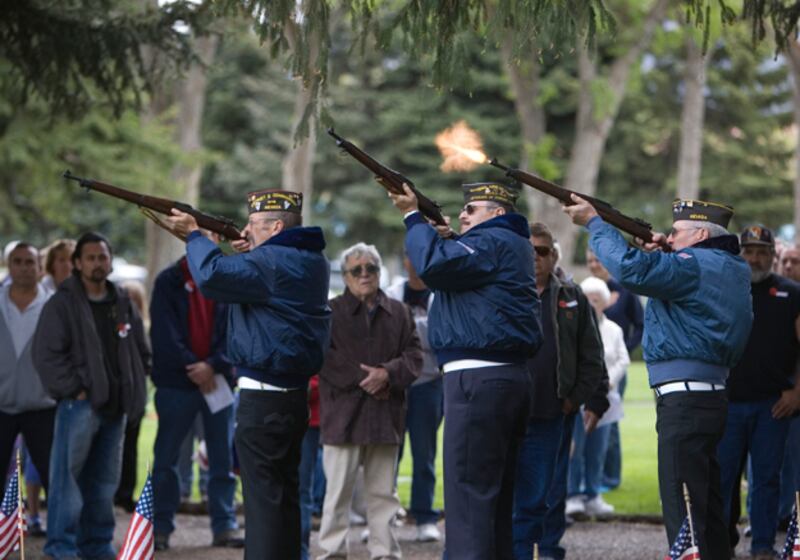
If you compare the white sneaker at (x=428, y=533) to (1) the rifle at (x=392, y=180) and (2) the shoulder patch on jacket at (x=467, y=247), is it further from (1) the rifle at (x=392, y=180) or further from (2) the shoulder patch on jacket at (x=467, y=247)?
(2) the shoulder patch on jacket at (x=467, y=247)

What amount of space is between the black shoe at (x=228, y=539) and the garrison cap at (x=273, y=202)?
3.25 meters

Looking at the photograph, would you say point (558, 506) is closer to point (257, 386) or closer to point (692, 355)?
point (692, 355)

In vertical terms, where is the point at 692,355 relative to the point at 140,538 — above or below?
above

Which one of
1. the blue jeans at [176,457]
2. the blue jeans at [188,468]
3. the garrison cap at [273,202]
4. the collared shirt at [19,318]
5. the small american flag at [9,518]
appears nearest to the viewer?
the small american flag at [9,518]

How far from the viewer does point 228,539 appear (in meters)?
10.3

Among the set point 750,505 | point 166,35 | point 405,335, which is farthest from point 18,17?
point 750,505

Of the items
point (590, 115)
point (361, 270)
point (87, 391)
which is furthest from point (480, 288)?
point (590, 115)

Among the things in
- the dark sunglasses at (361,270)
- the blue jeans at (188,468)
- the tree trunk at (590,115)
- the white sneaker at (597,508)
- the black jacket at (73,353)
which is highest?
the tree trunk at (590,115)

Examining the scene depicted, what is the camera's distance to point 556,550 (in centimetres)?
915

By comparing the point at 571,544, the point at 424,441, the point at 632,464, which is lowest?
the point at 571,544

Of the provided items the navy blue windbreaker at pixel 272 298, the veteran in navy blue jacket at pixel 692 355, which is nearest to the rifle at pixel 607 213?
the veteran in navy blue jacket at pixel 692 355

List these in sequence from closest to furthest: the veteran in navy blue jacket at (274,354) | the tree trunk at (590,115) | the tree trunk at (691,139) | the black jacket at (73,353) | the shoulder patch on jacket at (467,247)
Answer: the shoulder patch on jacket at (467,247) < the veteran in navy blue jacket at (274,354) < the black jacket at (73,353) < the tree trunk at (590,115) < the tree trunk at (691,139)

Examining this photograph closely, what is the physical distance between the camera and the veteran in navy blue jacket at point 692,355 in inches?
283

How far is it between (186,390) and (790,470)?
15.0 ft
